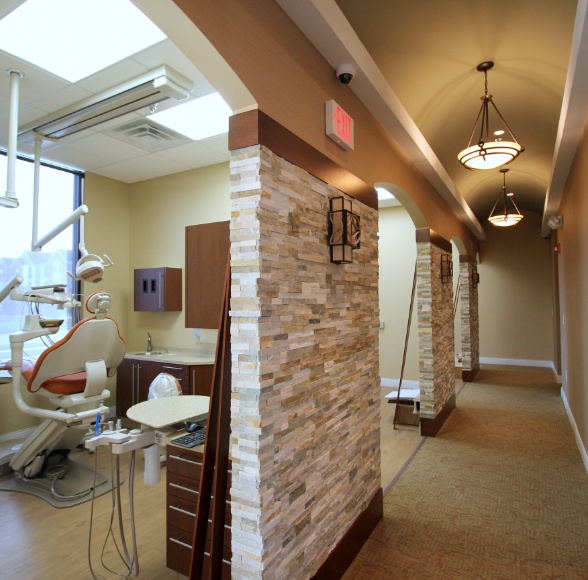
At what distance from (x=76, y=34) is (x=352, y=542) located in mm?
3574

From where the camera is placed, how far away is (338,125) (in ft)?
7.39

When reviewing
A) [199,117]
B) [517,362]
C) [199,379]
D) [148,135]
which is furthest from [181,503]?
[517,362]

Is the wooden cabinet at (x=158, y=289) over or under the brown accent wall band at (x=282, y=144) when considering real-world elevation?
under

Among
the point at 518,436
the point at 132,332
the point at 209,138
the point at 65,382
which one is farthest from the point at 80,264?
the point at 518,436

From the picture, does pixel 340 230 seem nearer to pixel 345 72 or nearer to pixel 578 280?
pixel 345 72

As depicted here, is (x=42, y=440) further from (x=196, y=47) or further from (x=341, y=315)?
(x=196, y=47)

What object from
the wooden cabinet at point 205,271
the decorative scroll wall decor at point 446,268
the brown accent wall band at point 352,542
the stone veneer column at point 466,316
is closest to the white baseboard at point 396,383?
the stone veneer column at point 466,316

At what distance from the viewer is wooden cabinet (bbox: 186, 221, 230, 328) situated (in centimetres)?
442

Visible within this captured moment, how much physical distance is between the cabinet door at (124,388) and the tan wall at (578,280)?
15.7 feet

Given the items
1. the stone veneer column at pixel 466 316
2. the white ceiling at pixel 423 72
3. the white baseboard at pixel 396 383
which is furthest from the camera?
the stone veneer column at pixel 466 316

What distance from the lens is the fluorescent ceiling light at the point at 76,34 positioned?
7.91 feet

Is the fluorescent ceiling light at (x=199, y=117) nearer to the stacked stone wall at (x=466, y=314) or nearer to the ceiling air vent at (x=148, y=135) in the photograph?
the ceiling air vent at (x=148, y=135)

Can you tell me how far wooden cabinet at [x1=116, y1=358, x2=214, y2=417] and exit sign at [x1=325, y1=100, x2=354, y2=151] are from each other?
294 centimetres

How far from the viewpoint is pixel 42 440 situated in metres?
3.49
